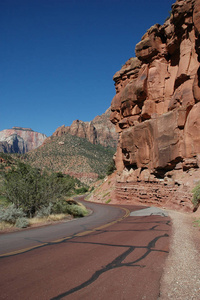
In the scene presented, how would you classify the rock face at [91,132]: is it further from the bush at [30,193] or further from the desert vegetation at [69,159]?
the bush at [30,193]

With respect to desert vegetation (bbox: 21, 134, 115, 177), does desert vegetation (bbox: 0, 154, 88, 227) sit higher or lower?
lower

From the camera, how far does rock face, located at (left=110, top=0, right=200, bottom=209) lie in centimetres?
1986

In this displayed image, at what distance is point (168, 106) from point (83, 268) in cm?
2387

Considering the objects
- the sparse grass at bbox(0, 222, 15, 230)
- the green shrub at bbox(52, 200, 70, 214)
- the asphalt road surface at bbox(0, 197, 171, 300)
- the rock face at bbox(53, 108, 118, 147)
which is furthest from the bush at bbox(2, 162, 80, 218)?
the rock face at bbox(53, 108, 118, 147)

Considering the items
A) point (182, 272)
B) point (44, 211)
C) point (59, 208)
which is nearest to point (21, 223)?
point (44, 211)

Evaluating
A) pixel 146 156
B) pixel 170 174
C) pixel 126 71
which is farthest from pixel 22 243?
pixel 126 71

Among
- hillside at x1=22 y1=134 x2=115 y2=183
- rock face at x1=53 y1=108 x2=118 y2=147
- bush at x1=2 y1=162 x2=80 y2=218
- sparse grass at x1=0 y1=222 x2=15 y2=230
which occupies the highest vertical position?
rock face at x1=53 y1=108 x2=118 y2=147

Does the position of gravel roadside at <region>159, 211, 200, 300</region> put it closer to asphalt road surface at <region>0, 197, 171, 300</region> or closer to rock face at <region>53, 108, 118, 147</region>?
asphalt road surface at <region>0, 197, 171, 300</region>

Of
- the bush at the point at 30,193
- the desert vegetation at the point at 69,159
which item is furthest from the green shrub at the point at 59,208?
the desert vegetation at the point at 69,159

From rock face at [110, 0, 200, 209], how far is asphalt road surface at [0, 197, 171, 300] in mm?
11298

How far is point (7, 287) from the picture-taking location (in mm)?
3568

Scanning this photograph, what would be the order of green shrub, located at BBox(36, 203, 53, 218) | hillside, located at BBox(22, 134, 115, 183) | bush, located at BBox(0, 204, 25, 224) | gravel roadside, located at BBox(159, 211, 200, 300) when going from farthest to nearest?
hillside, located at BBox(22, 134, 115, 183) < green shrub, located at BBox(36, 203, 53, 218) < bush, located at BBox(0, 204, 25, 224) < gravel roadside, located at BBox(159, 211, 200, 300)

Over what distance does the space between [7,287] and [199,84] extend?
2074 centimetres

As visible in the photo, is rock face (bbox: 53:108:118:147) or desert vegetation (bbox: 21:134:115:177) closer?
desert vegetation (bbox: 21:134:115:177)
